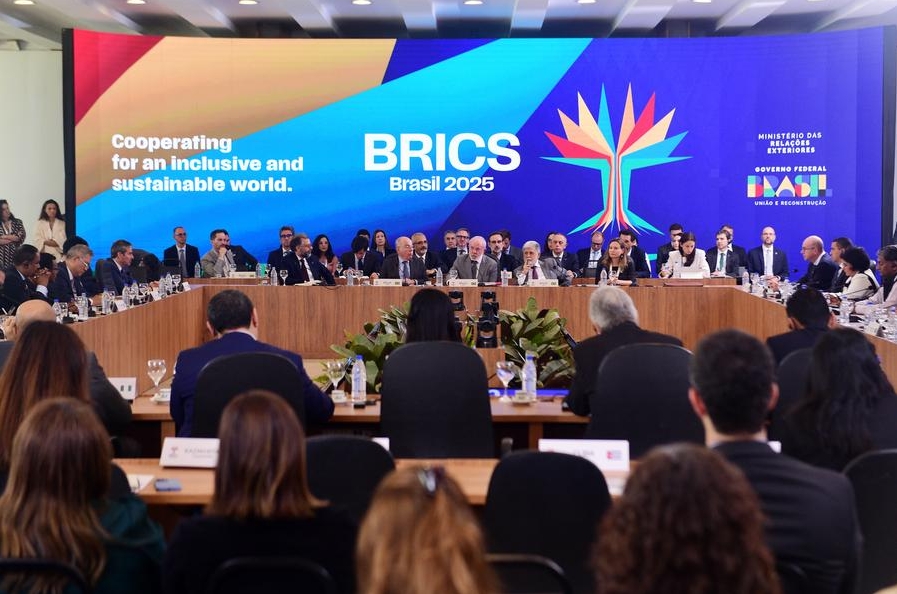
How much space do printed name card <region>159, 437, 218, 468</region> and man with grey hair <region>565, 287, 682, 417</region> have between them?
61.9 inches

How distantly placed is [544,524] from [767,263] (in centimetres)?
985

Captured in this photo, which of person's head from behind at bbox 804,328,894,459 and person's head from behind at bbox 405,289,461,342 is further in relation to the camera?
person's head from behind at bbox 405,289,461,342

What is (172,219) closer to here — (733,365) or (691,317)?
(691,317)

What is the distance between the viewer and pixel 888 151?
1273 centimetres

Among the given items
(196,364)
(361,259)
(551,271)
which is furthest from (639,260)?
(196,364)

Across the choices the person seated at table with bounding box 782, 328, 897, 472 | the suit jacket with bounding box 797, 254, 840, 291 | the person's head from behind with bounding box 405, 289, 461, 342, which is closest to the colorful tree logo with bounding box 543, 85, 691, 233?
the suit jacket with bounding box 797, 254, 840, 291

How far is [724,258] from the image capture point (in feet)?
39.2

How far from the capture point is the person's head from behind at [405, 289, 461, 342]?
15.8 ft

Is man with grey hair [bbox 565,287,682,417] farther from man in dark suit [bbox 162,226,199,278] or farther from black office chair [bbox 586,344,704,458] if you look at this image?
man in dark suit [bbox 162,226,199,278]

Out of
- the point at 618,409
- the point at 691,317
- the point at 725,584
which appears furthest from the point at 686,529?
the point at 691,317

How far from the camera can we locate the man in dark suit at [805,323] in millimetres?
4754

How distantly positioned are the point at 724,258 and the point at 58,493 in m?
10.5

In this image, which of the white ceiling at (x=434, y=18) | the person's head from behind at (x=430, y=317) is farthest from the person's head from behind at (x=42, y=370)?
the white ceiling at (x=434, y=18)

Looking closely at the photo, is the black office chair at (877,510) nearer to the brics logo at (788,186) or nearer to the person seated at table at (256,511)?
the person seated at table at (256,511)
